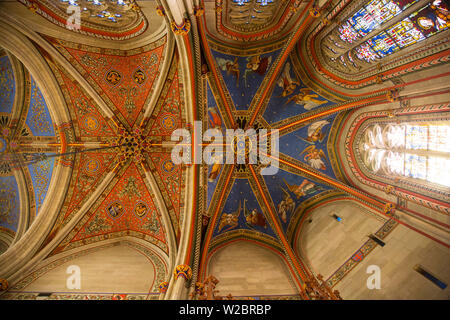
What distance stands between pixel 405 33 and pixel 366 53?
1226 millimetres

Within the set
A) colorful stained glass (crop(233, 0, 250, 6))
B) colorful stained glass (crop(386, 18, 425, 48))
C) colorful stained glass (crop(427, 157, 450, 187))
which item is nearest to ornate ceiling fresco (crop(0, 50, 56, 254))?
colorful stained glass (crop(233, 0, 250, 6))

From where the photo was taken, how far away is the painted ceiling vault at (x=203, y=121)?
623 centimetres

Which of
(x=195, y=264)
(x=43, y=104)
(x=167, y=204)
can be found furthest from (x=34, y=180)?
(x=195, y=264)

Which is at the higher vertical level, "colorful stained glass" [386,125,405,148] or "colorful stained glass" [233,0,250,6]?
"colorful stained glass" [233,0,250,6]

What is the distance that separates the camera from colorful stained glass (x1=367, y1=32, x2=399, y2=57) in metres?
5.84

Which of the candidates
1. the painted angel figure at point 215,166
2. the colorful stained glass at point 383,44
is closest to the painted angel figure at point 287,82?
the colorful stained glass at point 383,44

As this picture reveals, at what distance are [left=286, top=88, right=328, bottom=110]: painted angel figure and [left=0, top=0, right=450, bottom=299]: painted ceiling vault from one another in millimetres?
77

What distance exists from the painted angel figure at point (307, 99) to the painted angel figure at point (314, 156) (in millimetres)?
1778

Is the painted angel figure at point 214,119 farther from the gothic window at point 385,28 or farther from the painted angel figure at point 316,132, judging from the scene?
the gothic window at point 385,28

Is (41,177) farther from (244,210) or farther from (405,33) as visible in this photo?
(405,33)

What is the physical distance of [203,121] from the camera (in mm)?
8141

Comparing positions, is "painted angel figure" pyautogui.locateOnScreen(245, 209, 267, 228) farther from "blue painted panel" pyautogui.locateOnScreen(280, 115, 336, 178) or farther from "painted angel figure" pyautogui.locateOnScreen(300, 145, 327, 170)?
"painted angel figure" pyautogui.locateOnScreen(300, 145, 327, 170)

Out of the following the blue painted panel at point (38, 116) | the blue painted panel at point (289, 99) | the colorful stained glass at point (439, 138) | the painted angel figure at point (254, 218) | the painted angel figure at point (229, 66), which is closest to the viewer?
the colorful stained glass at point (439, 138)

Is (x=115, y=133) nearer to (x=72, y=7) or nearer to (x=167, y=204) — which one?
(x=167, y=204)
